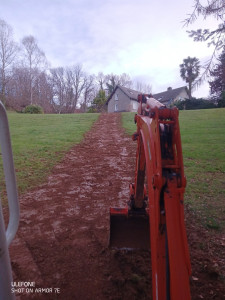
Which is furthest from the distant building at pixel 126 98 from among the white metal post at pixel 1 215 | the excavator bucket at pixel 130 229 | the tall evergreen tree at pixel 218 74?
the white metal post at pixel 1 215

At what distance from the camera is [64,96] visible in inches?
2149

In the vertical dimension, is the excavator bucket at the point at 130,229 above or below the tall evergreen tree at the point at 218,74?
below

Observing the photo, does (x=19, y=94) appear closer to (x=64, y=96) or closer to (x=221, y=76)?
(x=64, y=96)

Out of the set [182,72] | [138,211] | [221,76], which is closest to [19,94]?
[182,72]

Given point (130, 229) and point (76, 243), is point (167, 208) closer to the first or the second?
point (130, 229)

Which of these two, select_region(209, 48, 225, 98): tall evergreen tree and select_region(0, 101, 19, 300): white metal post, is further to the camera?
select_region(209, 48, 225, 98): tall evergreen tree

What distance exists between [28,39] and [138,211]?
43776 millimetres

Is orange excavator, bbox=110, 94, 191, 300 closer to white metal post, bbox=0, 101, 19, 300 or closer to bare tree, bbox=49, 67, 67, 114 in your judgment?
white metal post, bbox=0, 101, 19, 300

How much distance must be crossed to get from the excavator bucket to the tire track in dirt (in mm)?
155

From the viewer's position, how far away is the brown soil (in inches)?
102

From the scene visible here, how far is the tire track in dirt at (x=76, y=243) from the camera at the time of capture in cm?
262

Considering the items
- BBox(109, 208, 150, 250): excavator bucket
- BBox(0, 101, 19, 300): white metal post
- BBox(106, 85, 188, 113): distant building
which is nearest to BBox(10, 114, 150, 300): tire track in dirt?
BBox(109, 208, 150, 250): excavator bucket

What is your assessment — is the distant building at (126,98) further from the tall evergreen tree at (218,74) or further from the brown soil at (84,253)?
the brown soil at (84,253)

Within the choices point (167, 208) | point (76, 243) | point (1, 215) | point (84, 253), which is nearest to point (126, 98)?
point (76, 243)
